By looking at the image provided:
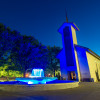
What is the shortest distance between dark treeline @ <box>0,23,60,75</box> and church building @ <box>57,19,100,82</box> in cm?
615

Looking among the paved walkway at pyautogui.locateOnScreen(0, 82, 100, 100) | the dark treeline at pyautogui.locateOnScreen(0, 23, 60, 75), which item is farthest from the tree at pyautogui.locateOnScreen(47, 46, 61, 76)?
the paved walkway at pyautogui.locateOnScreen(0, 82, 100, 100)

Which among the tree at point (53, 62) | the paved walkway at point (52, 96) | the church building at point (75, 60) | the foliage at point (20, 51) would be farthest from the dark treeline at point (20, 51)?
the paved walkway at point (52, 96)

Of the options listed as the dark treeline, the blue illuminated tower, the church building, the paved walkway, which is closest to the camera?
the paved walkway

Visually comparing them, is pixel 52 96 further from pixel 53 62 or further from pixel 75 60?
pixel 53 62

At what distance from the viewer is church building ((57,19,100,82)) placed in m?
18.4

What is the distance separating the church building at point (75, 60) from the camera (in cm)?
1836

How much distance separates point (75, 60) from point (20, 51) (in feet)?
41.5

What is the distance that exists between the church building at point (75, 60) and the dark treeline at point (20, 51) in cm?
615

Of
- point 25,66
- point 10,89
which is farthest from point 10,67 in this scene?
point 10,89

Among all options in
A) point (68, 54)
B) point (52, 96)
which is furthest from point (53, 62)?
point (52, 96)

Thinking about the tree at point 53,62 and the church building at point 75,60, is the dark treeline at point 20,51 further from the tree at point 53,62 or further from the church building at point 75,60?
the church building at point 75,60

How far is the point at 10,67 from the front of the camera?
58.0ft

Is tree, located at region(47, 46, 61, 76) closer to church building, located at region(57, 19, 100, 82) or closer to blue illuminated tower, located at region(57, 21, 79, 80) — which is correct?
church building, located at region(57, 19, 100, 82)

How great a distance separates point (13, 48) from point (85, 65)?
15983 mm
